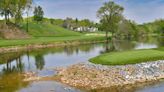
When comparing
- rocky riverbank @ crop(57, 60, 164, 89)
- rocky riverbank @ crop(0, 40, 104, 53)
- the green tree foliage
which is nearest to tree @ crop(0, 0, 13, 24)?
the green tree foliage

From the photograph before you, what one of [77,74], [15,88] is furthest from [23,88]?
[77,74]

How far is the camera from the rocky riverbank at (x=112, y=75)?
28234 millimetres

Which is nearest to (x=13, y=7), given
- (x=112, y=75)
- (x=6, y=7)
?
(x=6, y=7)

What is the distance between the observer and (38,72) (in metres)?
37.1

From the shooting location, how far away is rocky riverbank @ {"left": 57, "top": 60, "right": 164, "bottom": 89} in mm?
28234

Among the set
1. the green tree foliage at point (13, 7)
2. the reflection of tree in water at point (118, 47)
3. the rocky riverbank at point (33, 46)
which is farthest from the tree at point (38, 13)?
the reflection of tree in water at point (118, 47)

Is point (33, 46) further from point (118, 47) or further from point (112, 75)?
point (112, 75)

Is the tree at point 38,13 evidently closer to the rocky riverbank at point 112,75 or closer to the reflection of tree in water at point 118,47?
the reflection of tree in water at point 118,47

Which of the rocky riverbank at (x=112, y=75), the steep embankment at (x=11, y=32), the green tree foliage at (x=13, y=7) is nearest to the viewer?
the rocky riverbank at (x=112, y=75)

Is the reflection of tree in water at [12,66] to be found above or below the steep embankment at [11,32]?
below

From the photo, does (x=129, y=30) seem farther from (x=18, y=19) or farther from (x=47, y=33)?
(x=18, y=19)

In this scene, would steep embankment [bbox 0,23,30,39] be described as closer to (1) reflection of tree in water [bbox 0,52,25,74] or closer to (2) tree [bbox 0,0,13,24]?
(2) tree [bbox 0,0,13,24]

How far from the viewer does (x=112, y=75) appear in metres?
29.9

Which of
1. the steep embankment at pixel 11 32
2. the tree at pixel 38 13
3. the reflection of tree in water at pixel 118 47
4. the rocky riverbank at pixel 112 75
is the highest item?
the tree at pixel 38 13
